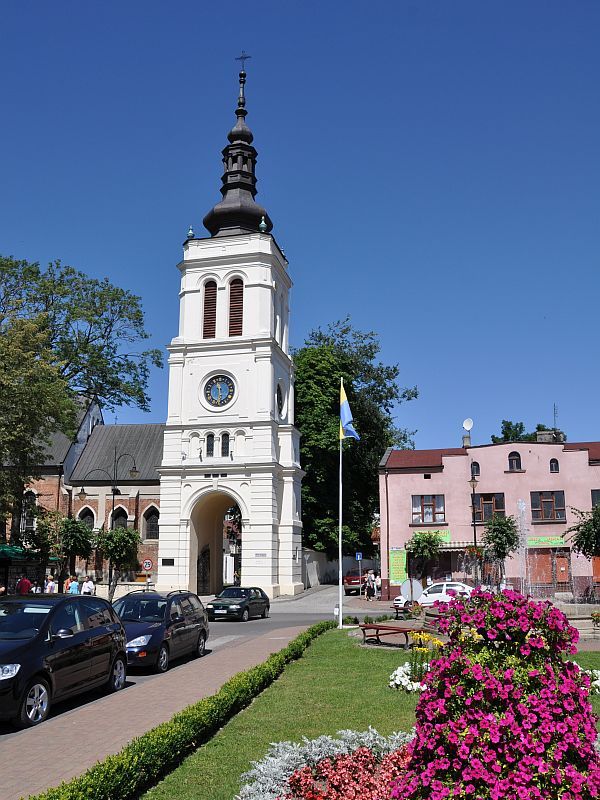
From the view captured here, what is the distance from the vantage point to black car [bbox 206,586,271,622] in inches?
1177

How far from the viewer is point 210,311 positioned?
1854 inches

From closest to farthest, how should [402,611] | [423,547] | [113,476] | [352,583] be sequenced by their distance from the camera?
[402,611], [423,547], [352,583], [113,476]

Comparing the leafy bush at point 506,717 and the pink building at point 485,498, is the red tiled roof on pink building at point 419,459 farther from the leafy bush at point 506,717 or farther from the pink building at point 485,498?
the leafy bush at point 506,717

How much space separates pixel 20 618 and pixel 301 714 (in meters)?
4.39

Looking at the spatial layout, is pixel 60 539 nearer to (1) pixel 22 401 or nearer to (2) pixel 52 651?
(1) pixel 22 401

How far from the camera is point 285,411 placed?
48.0m

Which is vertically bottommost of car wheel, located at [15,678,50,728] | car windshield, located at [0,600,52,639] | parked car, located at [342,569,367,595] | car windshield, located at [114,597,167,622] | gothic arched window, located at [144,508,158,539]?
parked car, located at [342,569,367,595]

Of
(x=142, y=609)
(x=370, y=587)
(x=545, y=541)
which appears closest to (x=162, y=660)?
(x=142, y=609)

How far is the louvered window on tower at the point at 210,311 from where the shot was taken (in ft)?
Answer: 153

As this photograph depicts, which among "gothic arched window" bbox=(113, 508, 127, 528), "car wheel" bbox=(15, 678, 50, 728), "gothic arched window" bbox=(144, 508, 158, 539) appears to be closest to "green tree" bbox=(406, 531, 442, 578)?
"gothic arched window" bbox=(144, 508, 158, 539)

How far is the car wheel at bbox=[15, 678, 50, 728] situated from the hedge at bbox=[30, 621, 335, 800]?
95.8 inches

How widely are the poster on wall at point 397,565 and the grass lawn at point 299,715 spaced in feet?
81.4

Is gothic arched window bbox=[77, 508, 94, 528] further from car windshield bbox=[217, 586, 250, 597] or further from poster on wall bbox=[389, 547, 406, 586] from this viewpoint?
car windshield bbox=[217, 586, 250, 597]

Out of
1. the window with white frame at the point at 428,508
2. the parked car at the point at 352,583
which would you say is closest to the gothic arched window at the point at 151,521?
the parked car at the point at 352,583
